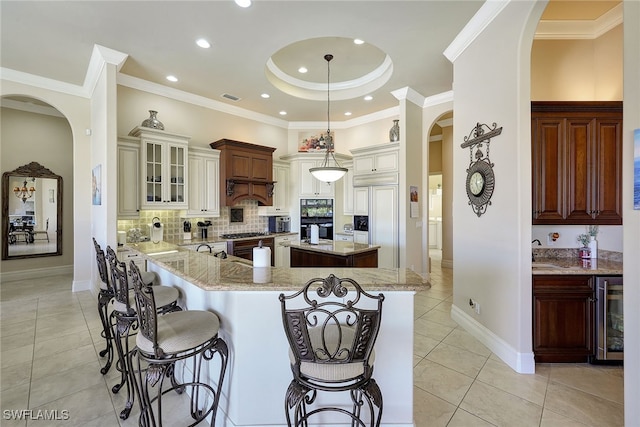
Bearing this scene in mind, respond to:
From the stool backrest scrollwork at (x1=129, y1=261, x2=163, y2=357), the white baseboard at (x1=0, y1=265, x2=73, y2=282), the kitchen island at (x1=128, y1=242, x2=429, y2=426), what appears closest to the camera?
the stool backrest scrollwork at (x1=129, y1=261, x2=163, y2=357)

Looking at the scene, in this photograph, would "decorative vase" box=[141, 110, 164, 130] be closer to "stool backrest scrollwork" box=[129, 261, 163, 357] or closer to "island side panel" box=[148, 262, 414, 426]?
"stool backrest scrollwork" box=[129, 261, 163, 357]

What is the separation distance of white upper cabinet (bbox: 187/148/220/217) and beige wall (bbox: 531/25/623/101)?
4.85 metres

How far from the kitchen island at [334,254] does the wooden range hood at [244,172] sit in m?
1.76

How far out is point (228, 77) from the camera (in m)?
4.41

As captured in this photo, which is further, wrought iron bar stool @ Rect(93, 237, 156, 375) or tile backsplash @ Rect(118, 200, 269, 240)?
tile backsplash @ Rect(118, 200, 269, 240)

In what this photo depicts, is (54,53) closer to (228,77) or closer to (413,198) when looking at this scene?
(228,77)

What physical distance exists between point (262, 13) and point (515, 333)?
3.97 meters

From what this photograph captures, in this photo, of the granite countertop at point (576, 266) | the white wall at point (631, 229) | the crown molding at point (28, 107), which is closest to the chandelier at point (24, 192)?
the crown molding at point (28, 107)

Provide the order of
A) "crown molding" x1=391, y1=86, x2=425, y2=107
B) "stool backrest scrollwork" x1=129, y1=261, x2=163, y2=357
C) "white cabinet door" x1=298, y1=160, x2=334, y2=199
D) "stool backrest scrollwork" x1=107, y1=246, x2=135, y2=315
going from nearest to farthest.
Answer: "stool backrest scrollwork" x1=129, y1=261, x2=163, y2=357 → "stool backrest scrollwork" x1=107, y1=246, x2=135, y2=315 → "crown molding" x1=391, y1=86, x2=425, y2=107 → "white cabinet door" x1=298, y1=160, x2=334, y2=199

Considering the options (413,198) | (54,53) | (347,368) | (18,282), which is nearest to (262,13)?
(54,53)

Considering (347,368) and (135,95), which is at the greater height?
(135,95)

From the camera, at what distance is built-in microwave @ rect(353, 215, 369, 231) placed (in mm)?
5621

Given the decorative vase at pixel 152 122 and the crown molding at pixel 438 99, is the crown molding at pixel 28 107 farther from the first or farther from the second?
the crown molding at pixel 438 99

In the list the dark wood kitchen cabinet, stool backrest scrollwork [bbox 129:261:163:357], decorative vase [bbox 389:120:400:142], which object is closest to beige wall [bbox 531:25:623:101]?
the dark wood kitchen cabinet
